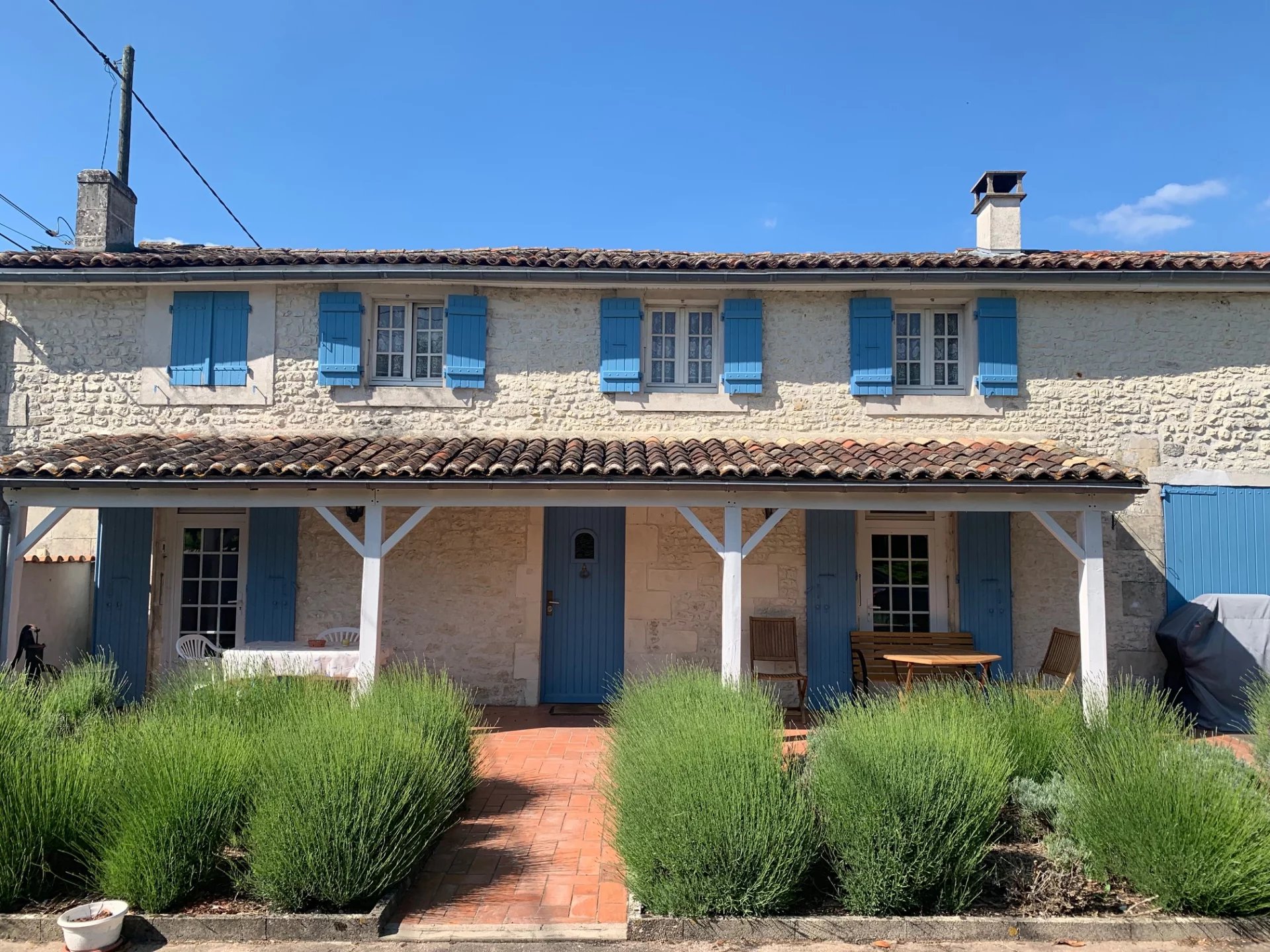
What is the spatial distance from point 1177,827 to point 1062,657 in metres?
4.51

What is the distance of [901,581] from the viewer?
30.6ft

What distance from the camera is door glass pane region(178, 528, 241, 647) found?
9.35 m

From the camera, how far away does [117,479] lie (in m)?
7.44

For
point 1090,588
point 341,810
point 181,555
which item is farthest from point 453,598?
point 1090,588

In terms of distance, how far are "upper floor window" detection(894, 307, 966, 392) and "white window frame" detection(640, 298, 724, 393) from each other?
6.81ft

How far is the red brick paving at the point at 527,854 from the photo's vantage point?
4480 millimetres

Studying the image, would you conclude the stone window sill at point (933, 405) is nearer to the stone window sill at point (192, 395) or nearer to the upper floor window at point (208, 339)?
the stone window sill at point (192, 395)

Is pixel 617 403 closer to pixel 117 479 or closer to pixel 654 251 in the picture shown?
pixel 654 251

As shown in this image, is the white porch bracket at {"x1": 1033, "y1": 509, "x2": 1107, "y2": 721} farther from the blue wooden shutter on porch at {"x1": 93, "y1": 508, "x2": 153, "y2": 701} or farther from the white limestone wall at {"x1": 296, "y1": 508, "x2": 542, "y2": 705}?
the blue wooden shutter on porch at {"x1": 93, "y1": 508, "x2": 153, "y2": 701}

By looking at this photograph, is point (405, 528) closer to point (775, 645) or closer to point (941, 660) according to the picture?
point (775, 645)

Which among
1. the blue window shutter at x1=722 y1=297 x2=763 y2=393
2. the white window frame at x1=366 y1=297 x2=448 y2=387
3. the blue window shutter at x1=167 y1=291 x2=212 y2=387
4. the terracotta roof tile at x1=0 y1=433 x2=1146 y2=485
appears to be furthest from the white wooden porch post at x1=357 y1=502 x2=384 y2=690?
the blue window shutter at x1=722 y1=297 x2=763 y2=393

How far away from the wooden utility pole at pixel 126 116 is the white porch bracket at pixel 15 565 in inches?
293

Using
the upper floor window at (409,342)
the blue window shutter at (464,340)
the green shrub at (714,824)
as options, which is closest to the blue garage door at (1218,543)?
the green shrub at (714,824)

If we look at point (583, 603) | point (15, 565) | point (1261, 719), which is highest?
point (15, 565)
